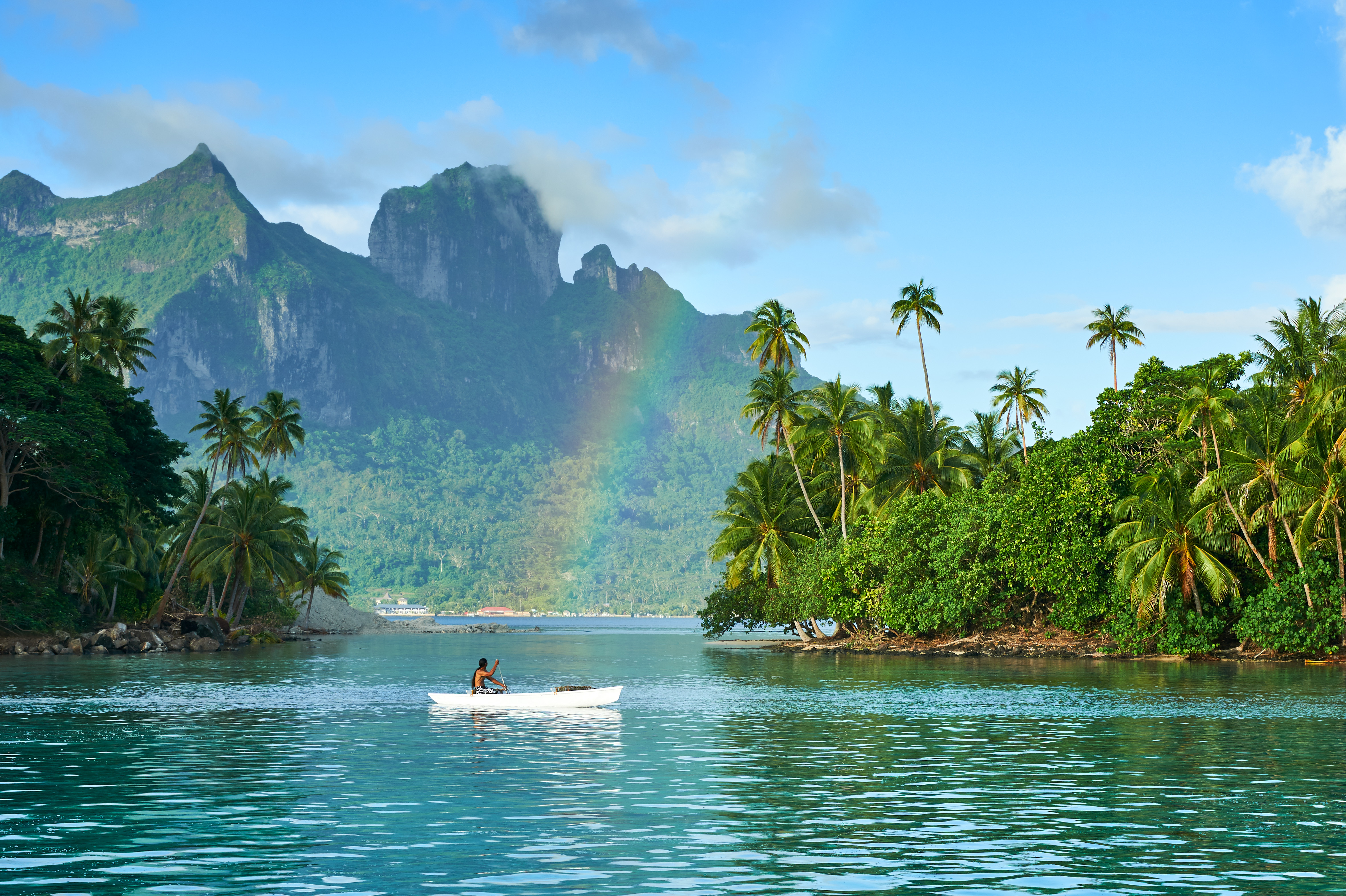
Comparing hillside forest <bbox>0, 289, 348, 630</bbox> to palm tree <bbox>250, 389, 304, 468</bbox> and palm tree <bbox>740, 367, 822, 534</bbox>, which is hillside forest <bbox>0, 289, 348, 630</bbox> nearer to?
palm tree <bbox>250, 389, 304, 468</bbox>

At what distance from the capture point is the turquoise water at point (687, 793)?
45.9 feet

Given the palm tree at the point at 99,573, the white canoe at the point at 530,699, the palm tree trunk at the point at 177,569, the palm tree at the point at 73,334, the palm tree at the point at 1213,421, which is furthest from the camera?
the palm tree trunk at the point at 177,569

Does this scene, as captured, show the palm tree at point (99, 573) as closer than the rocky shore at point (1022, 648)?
No

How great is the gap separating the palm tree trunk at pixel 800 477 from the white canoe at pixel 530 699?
156ft

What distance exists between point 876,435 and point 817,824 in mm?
70564

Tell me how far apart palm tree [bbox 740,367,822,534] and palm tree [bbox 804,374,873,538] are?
→ 1471 mm

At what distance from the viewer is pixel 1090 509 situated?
212ft

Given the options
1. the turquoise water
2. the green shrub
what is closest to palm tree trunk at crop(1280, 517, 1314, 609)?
the green shrub

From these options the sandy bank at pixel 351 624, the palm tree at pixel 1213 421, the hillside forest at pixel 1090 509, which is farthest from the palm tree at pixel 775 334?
the sandy bank at pixel 351 624

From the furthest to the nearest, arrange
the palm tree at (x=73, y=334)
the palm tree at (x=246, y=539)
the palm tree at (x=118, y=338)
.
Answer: the palm tree at (x=246, y=539), the palm tree at (x=118, y=338), the palm tree at (x=73, y=334)

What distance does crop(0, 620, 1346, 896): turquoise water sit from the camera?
550 inches

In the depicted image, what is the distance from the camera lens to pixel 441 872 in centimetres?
1395

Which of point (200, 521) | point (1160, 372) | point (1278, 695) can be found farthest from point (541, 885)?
point (200, 521)

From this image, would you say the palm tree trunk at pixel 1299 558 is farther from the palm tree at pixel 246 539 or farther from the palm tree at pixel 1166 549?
the palm tree at pixel 246 539
